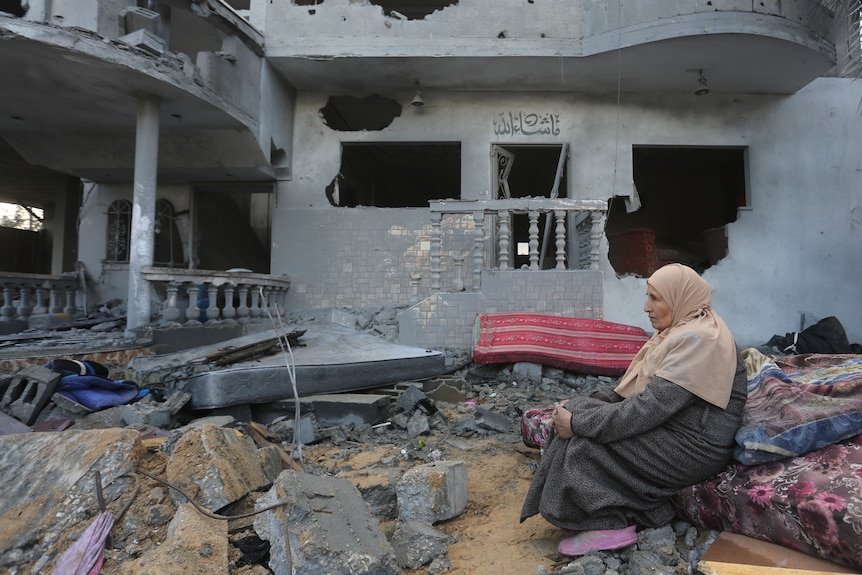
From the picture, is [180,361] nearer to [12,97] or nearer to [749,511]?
[749,511]

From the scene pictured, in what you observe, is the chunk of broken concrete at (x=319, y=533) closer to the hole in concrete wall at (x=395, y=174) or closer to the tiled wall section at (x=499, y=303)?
the tiled wall section at (x=499, y=303)

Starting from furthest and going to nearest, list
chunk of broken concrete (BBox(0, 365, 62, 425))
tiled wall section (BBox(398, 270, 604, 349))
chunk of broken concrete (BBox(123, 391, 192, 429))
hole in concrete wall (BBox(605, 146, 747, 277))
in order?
hole in concrete wall (BBox(605, 146, 747, 277))
tiled wall section (BBox(398, 270, 604, 349))
chunk of broken concrete (BBox(0, 365, 62, 425))
chunk of broken concrete (BBox(123, 391, 192, 429))

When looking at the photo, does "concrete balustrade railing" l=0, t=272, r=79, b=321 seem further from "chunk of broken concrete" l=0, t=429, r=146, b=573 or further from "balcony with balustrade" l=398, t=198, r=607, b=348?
"chunk of broken concrete" l=0, t=429, r=146, b=573

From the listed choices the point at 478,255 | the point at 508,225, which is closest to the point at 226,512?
the point at 478,255

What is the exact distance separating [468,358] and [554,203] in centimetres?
241

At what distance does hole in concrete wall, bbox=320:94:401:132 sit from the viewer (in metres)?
8.80

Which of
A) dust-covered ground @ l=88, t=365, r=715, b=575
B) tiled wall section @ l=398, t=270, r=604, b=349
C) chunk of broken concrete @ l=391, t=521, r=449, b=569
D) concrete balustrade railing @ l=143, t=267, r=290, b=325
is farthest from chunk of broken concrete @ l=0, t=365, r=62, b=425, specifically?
tiled wall section @ l=398, t=270, r=604, b=349

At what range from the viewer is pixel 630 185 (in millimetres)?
8305

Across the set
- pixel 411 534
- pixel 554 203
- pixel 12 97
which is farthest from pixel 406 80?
pixel 411 534

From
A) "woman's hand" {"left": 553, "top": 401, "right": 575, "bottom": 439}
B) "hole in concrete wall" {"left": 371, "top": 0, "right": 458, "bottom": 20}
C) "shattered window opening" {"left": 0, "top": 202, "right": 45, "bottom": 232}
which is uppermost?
"hole in concrete wall" {"left": 371, "top": 0, "right": 458, "bottom": 20}

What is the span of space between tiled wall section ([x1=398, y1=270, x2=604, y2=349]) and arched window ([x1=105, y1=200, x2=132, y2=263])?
6528 mm

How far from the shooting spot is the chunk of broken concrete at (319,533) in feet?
5.33

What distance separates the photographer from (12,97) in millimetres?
6355

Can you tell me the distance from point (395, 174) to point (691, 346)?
12340mm
